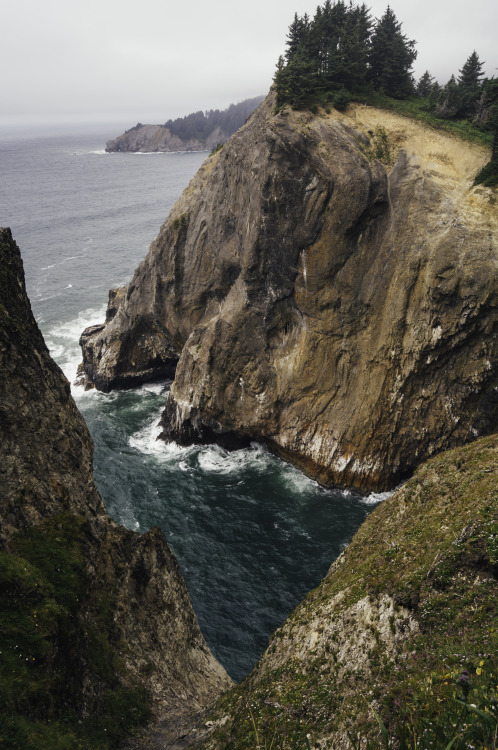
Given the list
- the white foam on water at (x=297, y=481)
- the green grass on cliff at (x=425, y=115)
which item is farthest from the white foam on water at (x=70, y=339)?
the green grass on cliff at (x=425, y=115)

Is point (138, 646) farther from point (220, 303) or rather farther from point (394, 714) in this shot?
point (220, 303)

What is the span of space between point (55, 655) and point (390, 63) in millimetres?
61568

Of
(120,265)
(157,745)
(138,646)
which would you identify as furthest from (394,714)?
(120,265)

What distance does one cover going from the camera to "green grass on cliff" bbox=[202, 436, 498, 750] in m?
10.6

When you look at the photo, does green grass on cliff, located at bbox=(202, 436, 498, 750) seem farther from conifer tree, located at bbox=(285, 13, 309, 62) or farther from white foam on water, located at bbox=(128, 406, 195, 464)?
conifer tree, located at bbox=(285, 13, 309, 62)

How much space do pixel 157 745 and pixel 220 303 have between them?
133 ft

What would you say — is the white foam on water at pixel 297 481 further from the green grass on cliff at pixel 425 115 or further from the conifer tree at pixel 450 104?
the conifer tree at pixel 450 104

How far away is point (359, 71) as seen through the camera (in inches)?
1945

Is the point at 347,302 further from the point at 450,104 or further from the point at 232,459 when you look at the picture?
the point at 450,104

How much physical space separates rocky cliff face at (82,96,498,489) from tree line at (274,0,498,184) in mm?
3365

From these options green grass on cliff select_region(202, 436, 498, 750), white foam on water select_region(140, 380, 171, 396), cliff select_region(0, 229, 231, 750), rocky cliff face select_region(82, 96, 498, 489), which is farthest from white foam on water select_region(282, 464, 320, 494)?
white foam on water select_region(140, 380, 171, 396)

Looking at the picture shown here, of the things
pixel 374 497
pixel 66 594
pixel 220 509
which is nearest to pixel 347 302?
pixel 374 497

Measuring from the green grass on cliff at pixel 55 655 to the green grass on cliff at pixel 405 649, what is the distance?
4.04 metres

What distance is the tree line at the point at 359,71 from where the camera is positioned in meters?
46.2
